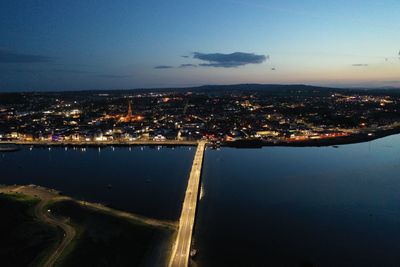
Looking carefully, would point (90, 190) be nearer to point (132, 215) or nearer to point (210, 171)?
point (132, 215)

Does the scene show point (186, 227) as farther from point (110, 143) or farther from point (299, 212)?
point (110, 143)

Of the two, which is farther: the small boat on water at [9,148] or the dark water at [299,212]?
the small boat on water at [9,148]

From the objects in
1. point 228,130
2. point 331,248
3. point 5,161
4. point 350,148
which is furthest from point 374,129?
point 5,161

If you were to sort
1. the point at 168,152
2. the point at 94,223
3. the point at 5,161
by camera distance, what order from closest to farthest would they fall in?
1. the point at 94,223
2. the point at 5,161
3. the point at 168,152

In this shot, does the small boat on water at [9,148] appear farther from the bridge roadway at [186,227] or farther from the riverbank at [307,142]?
the bridge roadway at [186,227]

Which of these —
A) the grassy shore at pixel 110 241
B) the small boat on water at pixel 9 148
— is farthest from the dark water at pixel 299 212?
the small boat on water at pixel 9 148

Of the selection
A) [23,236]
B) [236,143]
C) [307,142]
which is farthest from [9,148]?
[307,142]
